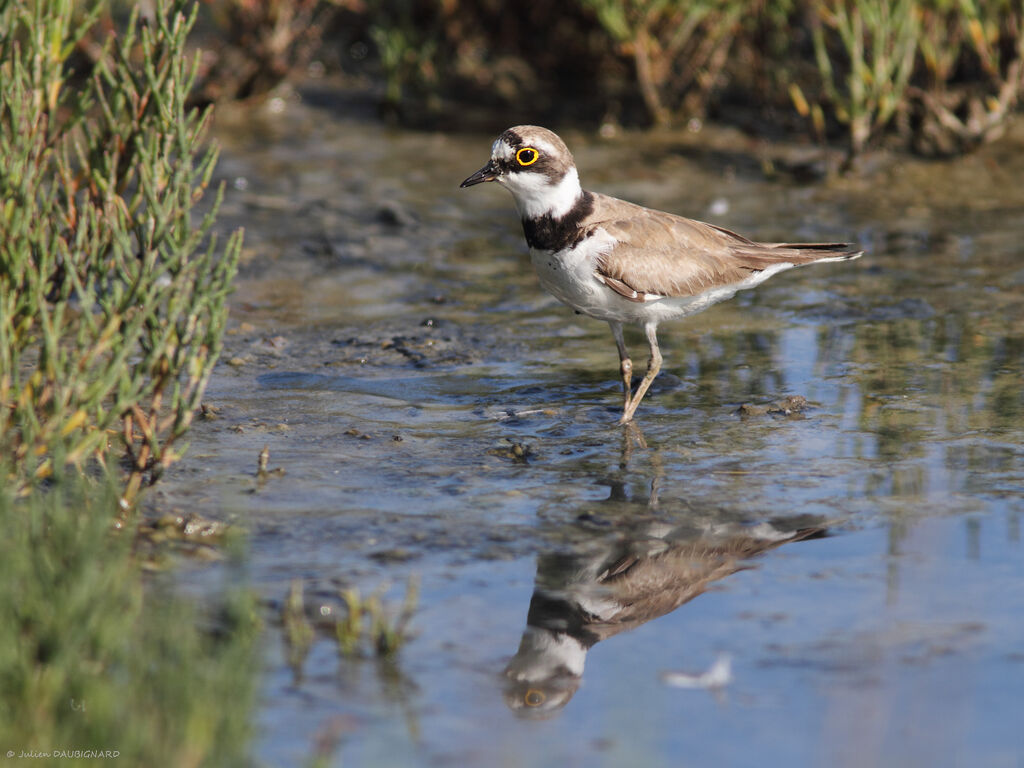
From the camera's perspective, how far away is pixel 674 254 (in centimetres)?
730

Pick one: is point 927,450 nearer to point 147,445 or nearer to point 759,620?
point 759,620

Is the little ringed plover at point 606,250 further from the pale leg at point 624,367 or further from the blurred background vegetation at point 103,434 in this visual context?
the blurred background vegetation at point 103,434

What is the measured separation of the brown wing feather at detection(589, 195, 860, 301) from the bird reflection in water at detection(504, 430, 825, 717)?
58.6 inches

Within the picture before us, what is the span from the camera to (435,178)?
11.8 meters

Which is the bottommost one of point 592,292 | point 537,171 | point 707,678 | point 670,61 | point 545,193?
point 707,678

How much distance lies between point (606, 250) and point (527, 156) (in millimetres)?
693

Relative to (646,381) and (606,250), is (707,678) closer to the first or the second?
(646,381)

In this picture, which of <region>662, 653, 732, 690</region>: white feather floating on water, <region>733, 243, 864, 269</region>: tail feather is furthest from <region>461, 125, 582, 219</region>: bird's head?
<region>662, 653, 732, 690</region>: white feather floating on water

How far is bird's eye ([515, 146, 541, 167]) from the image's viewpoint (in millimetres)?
7086

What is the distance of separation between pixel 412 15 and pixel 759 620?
9965 millimetres

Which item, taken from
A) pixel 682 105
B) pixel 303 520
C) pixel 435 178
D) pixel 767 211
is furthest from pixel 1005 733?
pixel 682 105

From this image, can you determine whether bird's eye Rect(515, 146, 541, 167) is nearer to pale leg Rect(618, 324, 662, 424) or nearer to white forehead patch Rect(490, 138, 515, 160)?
white forehead patch Rect(490, 138, 515, 160)

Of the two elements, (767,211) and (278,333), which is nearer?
(278,333)

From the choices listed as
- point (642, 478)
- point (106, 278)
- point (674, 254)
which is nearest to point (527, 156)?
point (674, 254)
